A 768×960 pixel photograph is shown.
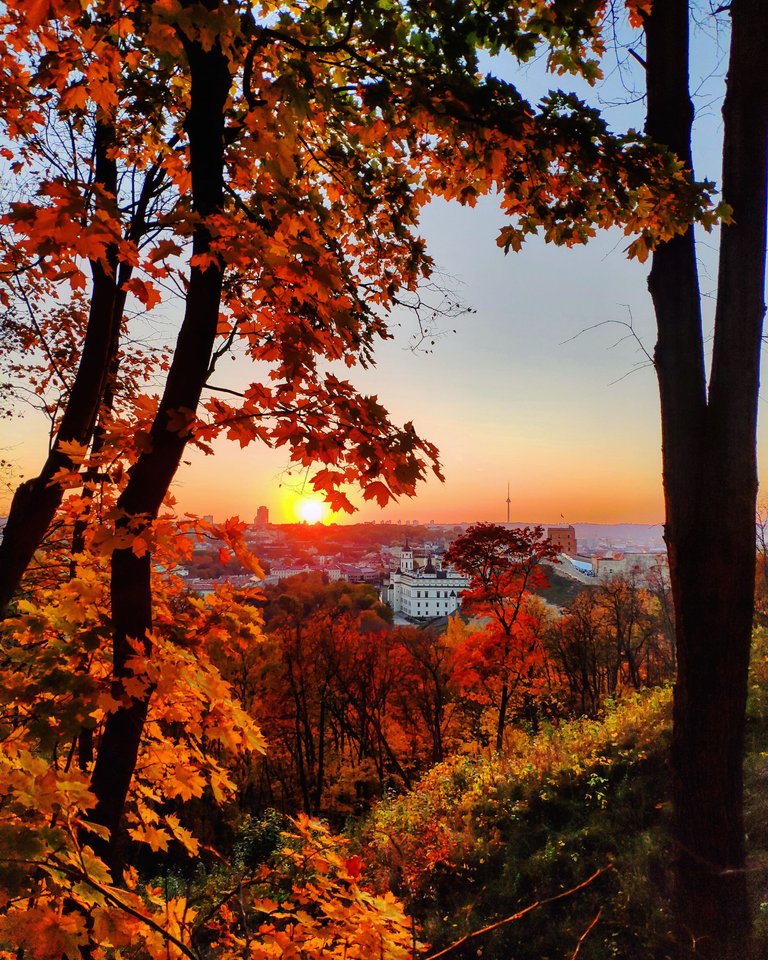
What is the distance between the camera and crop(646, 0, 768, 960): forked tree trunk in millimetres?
2928

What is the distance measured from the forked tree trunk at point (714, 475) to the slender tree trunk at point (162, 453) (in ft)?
8.25

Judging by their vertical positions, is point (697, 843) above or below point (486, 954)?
above

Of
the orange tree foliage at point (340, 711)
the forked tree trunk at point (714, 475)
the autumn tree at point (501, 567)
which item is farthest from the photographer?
the orange tree foliage at point (340, 711)

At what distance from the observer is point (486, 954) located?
5.26m

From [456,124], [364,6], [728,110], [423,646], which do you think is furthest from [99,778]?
[423,646]

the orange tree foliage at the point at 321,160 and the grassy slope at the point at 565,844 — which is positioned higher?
the orange tree foliage at the point at 321,160

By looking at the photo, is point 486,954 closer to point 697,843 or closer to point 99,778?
point 697,843

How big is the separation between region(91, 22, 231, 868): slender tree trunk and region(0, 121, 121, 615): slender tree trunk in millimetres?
752

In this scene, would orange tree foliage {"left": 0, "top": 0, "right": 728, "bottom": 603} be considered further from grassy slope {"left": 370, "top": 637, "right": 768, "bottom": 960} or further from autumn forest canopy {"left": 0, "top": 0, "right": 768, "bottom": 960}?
grassy slope {"left": 370, "top": 637, "right": 768, "bottom": 960}

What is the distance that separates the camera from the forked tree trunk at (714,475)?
9.61 ft

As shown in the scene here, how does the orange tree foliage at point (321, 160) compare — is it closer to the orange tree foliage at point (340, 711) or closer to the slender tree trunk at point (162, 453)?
the slender tree trunk at point (162, 453)

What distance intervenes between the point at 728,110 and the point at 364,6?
2325 millimetres

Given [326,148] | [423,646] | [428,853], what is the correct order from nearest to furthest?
1. [326,148]
2. [428,853]
3. [423,646]

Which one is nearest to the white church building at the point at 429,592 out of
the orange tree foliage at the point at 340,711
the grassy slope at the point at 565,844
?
the orange tree foliage at the point at 340,711
